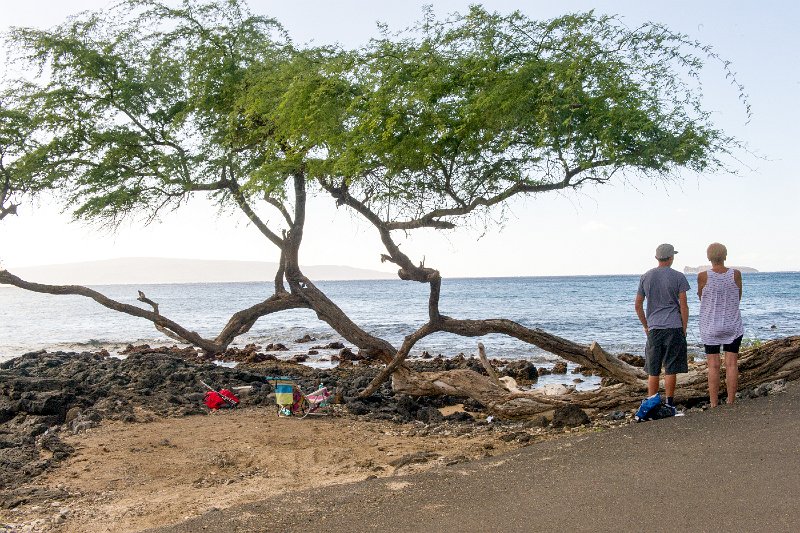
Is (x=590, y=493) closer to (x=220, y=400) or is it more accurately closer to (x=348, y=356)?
(x=220, y=400)

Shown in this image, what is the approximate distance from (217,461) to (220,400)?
A: 415 cm

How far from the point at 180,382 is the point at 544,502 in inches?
446

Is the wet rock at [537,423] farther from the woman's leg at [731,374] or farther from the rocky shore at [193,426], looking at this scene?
the woman's leg at [731,374]

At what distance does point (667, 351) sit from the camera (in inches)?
364

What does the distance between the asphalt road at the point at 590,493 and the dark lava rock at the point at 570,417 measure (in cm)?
216

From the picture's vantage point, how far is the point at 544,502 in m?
6.29

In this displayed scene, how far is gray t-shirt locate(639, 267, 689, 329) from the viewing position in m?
9.12

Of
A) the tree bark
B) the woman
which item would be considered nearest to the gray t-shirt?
the woman

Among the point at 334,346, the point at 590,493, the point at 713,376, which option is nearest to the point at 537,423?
the point at 713,376

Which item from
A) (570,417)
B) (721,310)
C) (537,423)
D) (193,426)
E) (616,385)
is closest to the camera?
(721,310)

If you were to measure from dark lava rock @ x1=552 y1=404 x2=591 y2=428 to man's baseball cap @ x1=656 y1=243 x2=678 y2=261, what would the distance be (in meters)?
2.56

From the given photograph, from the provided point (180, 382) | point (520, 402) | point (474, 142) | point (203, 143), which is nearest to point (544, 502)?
point (520, 402)

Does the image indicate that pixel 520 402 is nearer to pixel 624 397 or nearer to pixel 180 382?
pixel 624 397

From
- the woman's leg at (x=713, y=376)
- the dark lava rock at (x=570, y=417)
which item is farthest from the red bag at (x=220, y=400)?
the woman's leg at (x=713, y=376)
